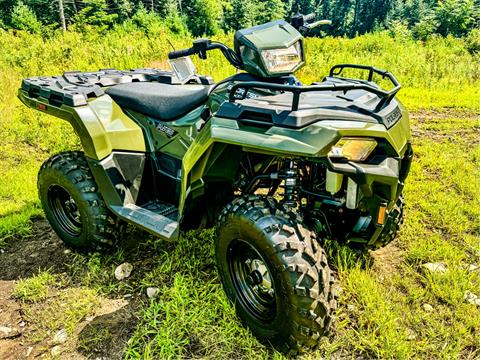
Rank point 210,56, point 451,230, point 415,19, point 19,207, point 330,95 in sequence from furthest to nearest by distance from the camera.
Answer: point 415,19, point 210,56, point 19,207, point 451,230, point 330,95

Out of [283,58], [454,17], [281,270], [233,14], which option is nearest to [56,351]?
[281,270]

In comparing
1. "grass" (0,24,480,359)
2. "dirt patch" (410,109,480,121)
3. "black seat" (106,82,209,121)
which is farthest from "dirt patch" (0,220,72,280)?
"dirt patch" (410,109,480,121)

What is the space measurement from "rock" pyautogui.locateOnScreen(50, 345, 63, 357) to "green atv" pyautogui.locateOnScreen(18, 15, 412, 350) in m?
0.81

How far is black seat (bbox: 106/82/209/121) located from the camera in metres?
2.72

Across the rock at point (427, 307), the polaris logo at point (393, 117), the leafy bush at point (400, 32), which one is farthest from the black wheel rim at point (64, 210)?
the leafy bush at point (400, 32)

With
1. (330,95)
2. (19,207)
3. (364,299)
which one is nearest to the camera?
(330,95)

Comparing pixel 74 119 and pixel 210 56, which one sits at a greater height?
pixel 74 119

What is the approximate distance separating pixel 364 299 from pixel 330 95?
1.23 m

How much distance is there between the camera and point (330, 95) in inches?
90.3

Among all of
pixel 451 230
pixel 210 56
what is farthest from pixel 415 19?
pixel 451 230

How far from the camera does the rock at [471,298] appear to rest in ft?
8.07

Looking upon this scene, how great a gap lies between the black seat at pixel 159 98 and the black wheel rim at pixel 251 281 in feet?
3.37

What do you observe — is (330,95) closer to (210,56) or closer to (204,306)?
(204,306)

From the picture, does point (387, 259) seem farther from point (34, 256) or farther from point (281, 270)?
point (34, 256)
